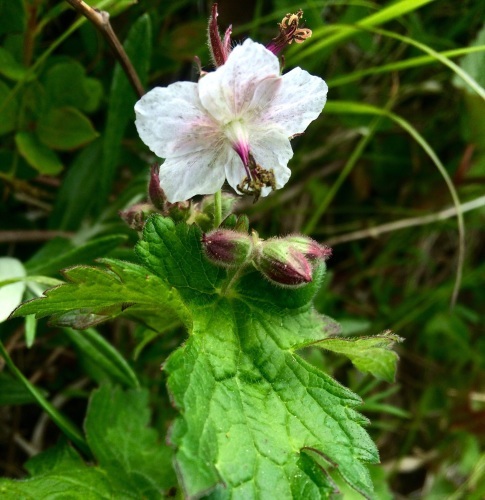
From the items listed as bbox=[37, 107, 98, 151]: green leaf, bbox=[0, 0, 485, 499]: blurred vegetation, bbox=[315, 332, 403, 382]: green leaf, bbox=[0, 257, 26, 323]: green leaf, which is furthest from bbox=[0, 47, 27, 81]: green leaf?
bbox=[315, 332, 403, 382]: green leaf

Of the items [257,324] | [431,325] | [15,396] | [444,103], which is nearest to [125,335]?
[15,396]

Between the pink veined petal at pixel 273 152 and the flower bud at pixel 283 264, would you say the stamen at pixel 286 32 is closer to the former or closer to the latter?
the pink veined petal at pixel 273 152

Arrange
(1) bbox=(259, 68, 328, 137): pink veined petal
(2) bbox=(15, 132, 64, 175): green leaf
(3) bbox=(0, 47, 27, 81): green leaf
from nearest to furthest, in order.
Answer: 1. (1) bbox=(259, 68, 328, 137): pink veined petal
2. (3) bbox=(0, 47, 27, 81): green leaf
3. (2) bbox=(15, 132, 64, 175): green leaf

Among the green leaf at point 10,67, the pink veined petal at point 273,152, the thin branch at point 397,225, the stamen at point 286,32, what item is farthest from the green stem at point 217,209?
the thin branch at point 397,225

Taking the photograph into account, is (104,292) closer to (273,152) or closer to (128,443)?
(273,152)

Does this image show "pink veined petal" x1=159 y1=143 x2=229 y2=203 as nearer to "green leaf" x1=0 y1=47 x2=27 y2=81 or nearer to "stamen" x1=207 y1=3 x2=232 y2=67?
"stamen" x1=207 y1=3 x2=232 y2=67

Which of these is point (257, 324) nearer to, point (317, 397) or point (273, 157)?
point (317, 397)

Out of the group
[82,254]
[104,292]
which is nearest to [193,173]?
[104,292]
